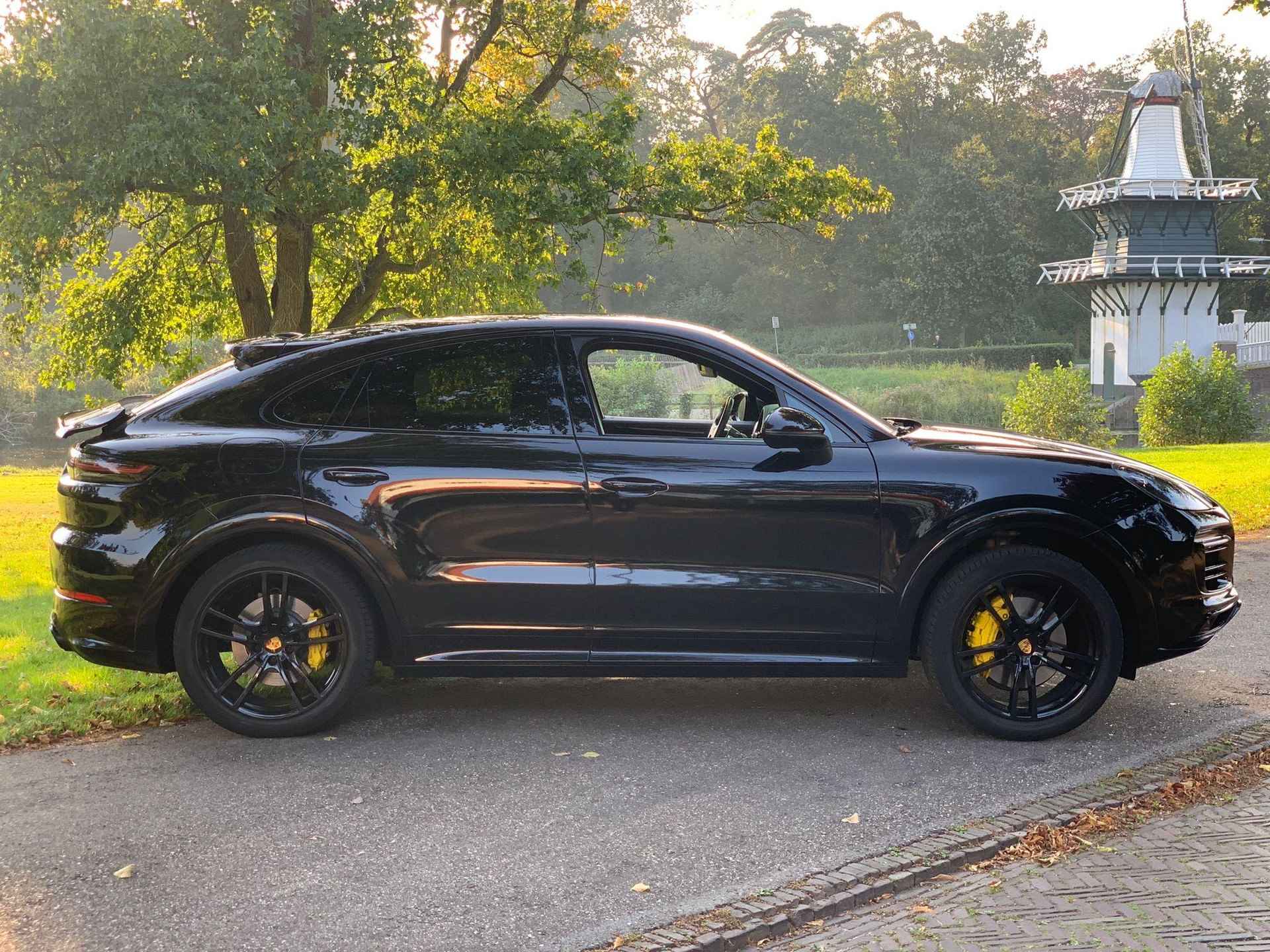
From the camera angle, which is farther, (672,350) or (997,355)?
(997,355)

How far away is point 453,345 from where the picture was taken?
5.61 metres

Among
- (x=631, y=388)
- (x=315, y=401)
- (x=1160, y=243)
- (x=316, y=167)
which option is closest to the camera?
(x=315, y=401)

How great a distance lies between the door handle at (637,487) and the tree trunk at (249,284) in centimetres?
1229

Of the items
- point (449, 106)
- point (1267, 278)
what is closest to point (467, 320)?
point (449, 106)

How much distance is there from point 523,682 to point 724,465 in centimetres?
184

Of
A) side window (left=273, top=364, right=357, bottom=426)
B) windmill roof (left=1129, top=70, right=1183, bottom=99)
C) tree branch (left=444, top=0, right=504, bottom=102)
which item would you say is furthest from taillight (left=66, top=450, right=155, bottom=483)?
windmill roof (left=1129, top=70, right=1183, bottom=99)

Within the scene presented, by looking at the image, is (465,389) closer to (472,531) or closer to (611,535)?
(472,531)

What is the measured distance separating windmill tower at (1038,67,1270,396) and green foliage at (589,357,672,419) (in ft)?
163

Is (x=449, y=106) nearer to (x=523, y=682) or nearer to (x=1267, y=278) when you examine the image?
(x=523, y=682)

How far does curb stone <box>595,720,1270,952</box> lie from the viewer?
367 cm

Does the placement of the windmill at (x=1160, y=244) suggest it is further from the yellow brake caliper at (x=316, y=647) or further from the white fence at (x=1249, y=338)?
the yellow brake caliper at (x=316, y=647)

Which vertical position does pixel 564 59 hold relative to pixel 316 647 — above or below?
above

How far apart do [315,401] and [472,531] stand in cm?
91

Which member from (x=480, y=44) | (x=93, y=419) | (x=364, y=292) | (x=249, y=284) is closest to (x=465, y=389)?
(x=93, y=419)
